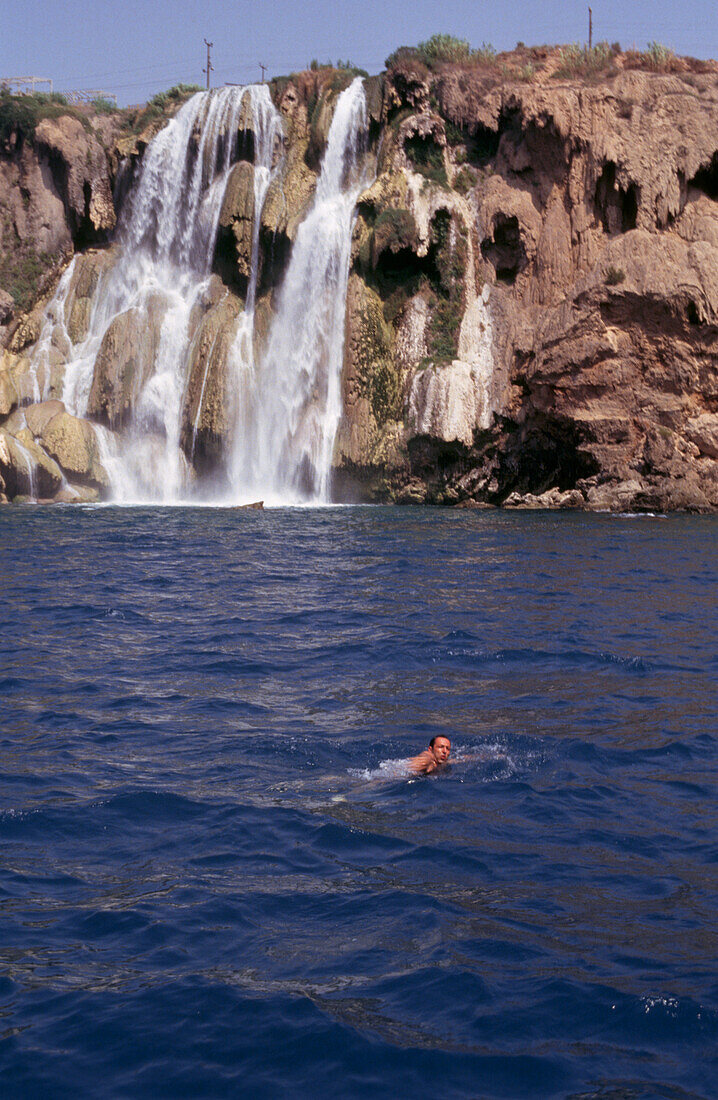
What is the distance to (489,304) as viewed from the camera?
125ft

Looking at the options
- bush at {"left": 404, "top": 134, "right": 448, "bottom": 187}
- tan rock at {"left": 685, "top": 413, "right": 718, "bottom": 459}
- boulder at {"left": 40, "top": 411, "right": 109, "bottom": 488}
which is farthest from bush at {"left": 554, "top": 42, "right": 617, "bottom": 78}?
boulder at {"left": 40, "top": 411, "right": 109, "bottom": 488}

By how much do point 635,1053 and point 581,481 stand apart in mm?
30465

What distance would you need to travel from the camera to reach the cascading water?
41375 millimetres

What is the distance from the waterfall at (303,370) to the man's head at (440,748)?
30.3m

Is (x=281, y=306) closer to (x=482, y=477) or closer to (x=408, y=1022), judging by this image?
(x=482, y=477)

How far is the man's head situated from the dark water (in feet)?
0.80

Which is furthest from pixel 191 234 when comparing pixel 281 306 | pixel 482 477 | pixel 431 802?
pixel 431 802

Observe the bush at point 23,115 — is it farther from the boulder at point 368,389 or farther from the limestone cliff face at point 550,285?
the boulder at point 368,389

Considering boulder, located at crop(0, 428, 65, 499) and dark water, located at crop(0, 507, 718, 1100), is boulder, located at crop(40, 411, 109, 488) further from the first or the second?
dark water, located at crop(0, 507, 718, 1100)

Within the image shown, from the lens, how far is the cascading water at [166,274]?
4138cm

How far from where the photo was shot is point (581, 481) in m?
34.9

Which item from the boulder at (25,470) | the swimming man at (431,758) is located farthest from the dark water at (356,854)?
the boulder at (25,470)

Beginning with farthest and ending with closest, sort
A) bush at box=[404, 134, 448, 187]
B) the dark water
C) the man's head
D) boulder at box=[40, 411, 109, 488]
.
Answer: bush at box=[404, 134, 448, 187] → boulder at box=[40, 411, 109, 488] → the man's head → the dark water

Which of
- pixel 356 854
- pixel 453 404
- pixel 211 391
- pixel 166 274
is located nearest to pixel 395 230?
pixel 453 404
